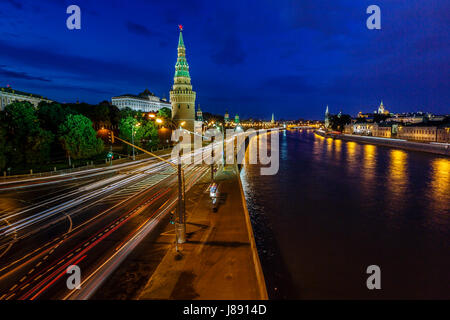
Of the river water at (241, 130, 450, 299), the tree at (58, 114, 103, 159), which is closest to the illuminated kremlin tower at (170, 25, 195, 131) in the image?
the tree at (58, 114, 103, 159)

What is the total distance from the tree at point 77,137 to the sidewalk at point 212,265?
2770cm

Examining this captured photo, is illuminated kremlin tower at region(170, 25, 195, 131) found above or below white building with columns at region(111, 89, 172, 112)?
below

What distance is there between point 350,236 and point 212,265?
11.9m

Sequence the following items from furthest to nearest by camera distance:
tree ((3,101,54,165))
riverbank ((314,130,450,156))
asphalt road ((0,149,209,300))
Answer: riverbank ((314,130,450,156)), tree ((3,101,54,165)), asphalt road ((0,149,209,300))

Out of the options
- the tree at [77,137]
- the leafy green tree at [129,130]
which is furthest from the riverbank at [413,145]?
the tree at [77,137]

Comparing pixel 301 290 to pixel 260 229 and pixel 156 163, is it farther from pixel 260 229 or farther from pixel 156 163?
pixel 156 163

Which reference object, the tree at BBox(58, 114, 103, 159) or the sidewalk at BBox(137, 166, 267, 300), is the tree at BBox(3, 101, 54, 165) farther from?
the sidewalk at BBox(137, 166, 267, 300)

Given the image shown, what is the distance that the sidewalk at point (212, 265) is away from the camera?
9.71 metres

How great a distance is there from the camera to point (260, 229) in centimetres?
1931

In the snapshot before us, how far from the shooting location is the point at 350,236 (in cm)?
1827

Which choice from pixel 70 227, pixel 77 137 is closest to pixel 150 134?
pixel 77 137

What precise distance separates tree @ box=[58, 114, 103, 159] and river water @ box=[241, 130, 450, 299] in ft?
80.2

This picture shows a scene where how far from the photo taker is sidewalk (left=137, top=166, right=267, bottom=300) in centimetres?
971
